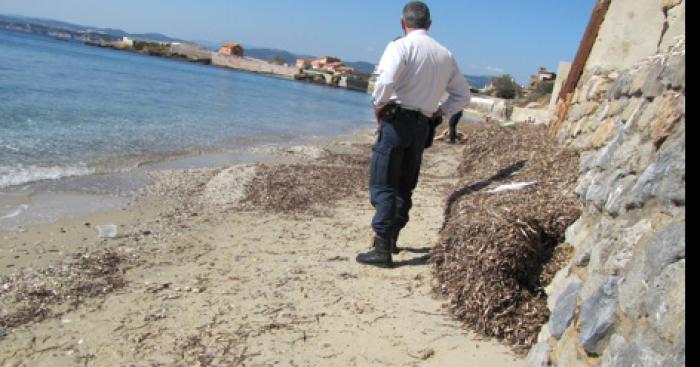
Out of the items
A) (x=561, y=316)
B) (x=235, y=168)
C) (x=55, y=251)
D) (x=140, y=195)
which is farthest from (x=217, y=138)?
(x=561, y=316)

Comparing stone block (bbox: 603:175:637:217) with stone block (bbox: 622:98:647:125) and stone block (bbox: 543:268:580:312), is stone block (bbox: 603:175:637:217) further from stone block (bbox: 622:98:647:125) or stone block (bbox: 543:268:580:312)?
stone block (bbox: 622:98:647:125)

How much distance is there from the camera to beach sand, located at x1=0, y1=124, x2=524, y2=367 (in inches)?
126

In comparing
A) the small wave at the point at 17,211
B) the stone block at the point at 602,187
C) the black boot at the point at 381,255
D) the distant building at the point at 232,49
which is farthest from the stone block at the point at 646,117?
→ the distant building at the point at 232,49

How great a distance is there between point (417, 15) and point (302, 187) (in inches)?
162

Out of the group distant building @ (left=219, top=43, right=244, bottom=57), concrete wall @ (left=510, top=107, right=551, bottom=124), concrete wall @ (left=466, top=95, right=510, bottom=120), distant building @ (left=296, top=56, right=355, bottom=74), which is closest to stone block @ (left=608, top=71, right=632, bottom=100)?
concrete wall @ (left=510, top=107, right=551, bottom=124)

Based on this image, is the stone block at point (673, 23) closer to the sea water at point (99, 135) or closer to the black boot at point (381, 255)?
the black boot at point (381, 255)

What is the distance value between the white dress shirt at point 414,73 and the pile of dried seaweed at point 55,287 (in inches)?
109

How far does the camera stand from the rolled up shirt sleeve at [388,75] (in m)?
4.25

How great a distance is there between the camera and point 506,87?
200 feet

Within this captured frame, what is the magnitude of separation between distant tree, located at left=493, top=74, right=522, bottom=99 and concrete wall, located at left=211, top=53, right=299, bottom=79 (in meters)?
32.5

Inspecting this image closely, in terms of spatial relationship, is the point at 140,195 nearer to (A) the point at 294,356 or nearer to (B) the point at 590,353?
(A) the point at 294,356

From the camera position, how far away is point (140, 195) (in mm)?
7703

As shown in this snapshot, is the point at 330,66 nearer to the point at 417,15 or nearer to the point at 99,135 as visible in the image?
the point at 99,135

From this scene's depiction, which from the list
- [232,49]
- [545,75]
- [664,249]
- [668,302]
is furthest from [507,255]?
[232,49]
